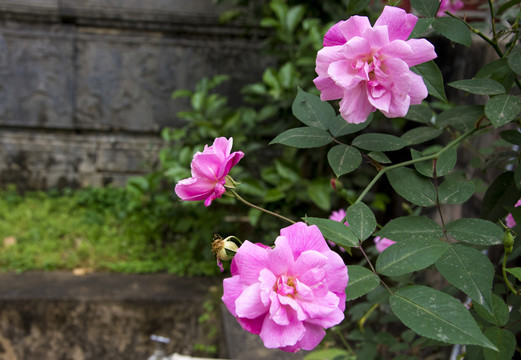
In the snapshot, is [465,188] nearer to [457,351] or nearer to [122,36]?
[457,351]

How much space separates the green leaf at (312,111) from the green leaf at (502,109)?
0.21 meters

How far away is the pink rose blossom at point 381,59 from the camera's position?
1.97 feet

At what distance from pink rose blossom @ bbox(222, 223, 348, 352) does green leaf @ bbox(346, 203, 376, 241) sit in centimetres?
9

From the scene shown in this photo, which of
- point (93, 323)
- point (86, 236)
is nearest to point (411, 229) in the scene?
point (93, 323)

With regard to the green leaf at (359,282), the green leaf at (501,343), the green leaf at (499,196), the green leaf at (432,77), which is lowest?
the green leaf at (501,343)

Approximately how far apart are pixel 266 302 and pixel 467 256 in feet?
0.84

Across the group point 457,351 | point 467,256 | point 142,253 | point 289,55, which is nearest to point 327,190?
point 289,55

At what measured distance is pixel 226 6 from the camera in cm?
350

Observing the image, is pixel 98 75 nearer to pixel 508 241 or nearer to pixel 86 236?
pixel 86 236

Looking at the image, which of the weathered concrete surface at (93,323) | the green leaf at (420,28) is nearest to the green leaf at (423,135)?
the green leaf at (420,28)

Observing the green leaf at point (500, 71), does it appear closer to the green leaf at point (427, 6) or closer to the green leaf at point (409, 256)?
the green leaf at point (427, 6)

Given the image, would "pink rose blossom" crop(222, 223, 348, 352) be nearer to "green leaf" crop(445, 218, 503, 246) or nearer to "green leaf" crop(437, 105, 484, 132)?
"green leaf" crop(445, 218, 503, 246)

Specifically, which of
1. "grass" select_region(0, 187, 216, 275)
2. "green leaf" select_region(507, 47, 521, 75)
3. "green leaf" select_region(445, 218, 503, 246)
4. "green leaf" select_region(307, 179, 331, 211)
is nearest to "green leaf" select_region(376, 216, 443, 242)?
"green leaf" select_region(445, 218, 503, 246)

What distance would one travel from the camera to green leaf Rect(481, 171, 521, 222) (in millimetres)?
875
